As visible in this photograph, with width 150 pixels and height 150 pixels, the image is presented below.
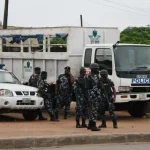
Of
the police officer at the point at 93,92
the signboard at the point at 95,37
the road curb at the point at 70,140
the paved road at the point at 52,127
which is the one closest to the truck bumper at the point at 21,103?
the paved road at the point at 52,127

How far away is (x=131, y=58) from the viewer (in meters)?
15.5

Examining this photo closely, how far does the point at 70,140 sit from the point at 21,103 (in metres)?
3.63

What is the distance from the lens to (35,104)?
14.8 m

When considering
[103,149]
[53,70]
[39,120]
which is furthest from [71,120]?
[103,149]

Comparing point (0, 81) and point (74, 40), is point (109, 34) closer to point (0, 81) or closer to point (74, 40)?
point (74, 40)

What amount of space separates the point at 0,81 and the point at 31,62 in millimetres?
2409

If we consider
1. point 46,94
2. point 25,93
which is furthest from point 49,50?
point 25,93

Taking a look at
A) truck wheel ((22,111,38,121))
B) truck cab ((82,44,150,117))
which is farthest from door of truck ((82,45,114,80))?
truck wheel ((22,111,38,121))

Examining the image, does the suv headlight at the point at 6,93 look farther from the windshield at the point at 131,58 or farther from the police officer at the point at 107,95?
the windshield at the point at 131,58

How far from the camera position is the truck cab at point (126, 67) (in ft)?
49.6

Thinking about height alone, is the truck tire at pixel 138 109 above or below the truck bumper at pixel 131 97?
below

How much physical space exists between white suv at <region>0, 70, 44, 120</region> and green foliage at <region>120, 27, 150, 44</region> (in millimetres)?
45337

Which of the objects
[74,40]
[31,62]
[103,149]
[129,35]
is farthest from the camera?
[129,35]

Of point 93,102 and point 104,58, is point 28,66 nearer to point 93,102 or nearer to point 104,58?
point 104,58
